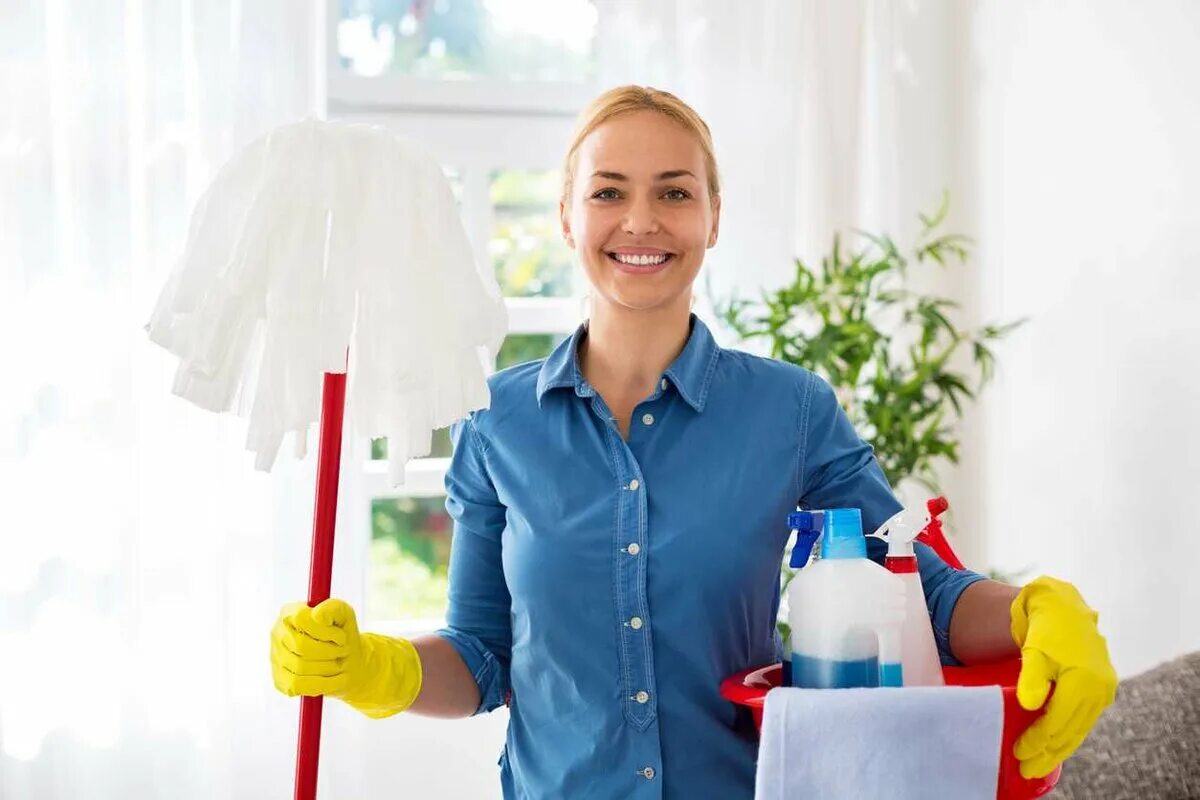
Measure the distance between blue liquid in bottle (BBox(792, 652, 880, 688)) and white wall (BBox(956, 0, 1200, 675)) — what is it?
119 centimetres

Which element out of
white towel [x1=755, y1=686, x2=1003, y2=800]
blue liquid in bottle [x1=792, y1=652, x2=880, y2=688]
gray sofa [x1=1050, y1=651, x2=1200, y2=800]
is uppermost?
blue liquid in bottle [x1=792, y1=652, x2=880, y2=688]

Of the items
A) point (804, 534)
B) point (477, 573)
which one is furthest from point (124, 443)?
point (804, 534)

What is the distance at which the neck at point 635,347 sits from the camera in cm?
134

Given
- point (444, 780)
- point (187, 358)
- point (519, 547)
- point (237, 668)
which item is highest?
point (187, 358)

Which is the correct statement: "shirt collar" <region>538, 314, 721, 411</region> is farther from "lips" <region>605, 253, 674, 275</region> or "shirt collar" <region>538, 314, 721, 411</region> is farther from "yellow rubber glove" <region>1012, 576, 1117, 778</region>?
"yellow rubber glove" <region>1012, 576, 1117, 778</region>

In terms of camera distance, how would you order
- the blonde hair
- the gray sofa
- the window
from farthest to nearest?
the window, the gray sofa, the blonde hair

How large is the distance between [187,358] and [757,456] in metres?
0.56

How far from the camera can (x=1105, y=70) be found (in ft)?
7.40

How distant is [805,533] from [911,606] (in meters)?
0.11

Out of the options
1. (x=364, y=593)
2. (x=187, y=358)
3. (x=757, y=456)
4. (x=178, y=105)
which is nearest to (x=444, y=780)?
(x=364, y=593)

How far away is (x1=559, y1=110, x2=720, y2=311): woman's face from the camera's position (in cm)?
130

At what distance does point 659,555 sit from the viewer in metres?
1.25

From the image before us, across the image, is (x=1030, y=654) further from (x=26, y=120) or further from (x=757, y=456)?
(x=26, y=120)

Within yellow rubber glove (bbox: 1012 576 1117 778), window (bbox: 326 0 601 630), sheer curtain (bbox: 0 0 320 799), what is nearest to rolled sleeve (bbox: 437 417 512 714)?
yellow rubber glove (bbox: 1012 576 1117 778)
